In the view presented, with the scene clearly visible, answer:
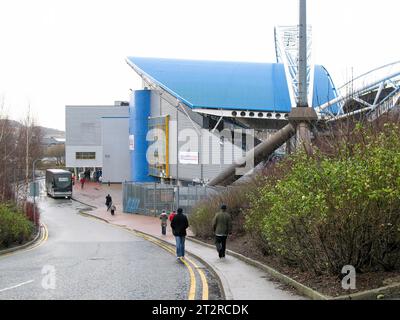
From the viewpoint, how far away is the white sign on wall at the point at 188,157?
61625 mm

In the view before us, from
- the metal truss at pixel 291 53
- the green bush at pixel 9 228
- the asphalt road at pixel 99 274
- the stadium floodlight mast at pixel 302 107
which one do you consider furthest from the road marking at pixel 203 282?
the metal truss at pixel 291 53

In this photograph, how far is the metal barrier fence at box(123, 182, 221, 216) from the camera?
36.5 m

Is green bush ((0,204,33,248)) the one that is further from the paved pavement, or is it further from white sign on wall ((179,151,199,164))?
white sign on wall ((179,151,199,164))

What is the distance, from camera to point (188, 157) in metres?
62.6

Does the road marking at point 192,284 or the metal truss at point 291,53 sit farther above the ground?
the metal truss at point 291,53

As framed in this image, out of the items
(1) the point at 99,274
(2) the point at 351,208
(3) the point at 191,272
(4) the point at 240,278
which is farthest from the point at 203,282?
(2) the point at 351,208

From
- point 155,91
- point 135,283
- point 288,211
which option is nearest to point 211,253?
point 135,283

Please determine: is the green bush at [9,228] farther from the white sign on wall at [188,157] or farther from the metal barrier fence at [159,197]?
the white sign on wall at [188,157]

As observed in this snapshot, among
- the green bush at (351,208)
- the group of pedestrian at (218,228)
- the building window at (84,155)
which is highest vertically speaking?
the building window at (84,155)

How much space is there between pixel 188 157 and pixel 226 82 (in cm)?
1077

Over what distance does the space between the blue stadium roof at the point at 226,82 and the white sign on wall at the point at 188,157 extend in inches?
218

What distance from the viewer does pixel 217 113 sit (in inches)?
2461

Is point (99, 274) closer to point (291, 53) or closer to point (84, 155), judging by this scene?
point (291, 53)
